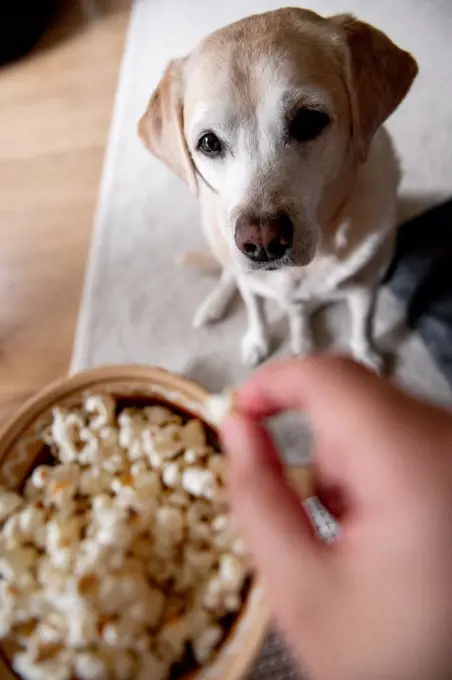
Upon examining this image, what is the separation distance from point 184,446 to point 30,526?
0.30 metres

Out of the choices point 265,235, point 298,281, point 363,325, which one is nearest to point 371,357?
point 363,325

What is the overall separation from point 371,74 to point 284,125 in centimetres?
16

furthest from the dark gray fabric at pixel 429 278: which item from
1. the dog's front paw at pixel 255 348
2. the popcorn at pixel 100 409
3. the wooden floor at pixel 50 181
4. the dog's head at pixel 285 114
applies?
the wooden floor at pixel 50 181

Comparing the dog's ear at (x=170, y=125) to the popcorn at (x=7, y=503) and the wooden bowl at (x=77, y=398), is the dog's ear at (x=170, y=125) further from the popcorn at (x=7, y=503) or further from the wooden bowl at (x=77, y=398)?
the popcorn at (x=7, y=503)

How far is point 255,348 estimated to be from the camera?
141 centimetres

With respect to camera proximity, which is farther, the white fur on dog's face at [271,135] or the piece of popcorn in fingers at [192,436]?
the piece of popcorn in fingers at [192,436]

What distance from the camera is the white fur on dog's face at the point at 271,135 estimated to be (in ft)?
2.73

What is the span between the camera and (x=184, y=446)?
1153mm

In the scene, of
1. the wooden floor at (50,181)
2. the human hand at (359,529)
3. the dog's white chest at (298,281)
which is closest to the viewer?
the human hand at (359,529)

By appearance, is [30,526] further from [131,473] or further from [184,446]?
[184,446]

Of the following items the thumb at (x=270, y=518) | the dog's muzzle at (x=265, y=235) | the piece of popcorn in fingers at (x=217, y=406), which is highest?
the thumb at (x=270, y=518)

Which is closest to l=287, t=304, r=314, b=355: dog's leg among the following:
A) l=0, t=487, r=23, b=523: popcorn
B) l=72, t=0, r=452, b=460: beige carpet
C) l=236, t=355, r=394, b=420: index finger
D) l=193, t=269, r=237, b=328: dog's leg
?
l=72, t=0, r=452, b=460: beige carpet

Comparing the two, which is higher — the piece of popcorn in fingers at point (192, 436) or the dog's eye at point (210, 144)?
the dog's eye at point (210, 144)

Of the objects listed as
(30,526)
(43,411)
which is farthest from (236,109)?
(30,526)
